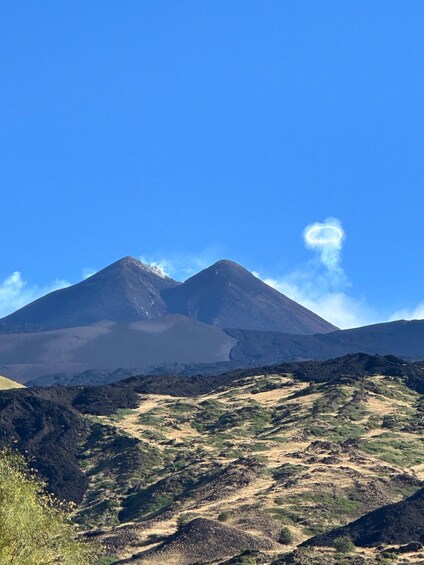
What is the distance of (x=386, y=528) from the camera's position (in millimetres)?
92312

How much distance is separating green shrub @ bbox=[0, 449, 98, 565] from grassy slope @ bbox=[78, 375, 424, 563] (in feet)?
124

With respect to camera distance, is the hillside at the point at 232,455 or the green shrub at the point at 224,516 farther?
the green shrub at the point at 224,516

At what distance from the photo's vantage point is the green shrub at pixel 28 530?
159 ft

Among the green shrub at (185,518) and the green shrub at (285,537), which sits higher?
the green shrub at (185,518)

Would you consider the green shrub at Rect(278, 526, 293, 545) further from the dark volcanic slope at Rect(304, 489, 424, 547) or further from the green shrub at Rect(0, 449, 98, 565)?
the green shrub at Rect(0, 449, 98, 565)

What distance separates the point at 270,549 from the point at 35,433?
191 ft

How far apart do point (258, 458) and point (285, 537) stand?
3087cm

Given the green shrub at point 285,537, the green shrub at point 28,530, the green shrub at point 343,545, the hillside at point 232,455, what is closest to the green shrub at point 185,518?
the hillside at point 232,455

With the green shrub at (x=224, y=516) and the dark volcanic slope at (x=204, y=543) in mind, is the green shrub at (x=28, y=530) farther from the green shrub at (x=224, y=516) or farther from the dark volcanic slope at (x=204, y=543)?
the green shrub at (x=224, y=516)

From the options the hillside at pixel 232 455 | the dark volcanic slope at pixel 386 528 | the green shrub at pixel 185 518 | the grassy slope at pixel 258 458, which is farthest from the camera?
the grassy slope at pixel 258 458

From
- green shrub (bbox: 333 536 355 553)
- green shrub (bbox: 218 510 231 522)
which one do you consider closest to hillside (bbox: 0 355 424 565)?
green shrub (bbox: 218 510 231 522)

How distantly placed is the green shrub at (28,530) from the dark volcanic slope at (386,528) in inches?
1552

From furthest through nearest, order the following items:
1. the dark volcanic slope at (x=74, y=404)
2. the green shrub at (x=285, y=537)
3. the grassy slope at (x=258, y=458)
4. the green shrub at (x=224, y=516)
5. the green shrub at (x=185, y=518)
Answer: the dark volcanic slope at (x=74, y=404)
the grassy slope at (x=258, y=458)
the green shrub at (x=185, y=518)
the green shrub at (x=224, y=516)
the green shrub at (x=285, y=537)

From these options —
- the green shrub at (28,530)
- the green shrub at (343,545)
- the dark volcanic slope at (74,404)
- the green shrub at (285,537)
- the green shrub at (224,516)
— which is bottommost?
the green shrub at (343,545)
